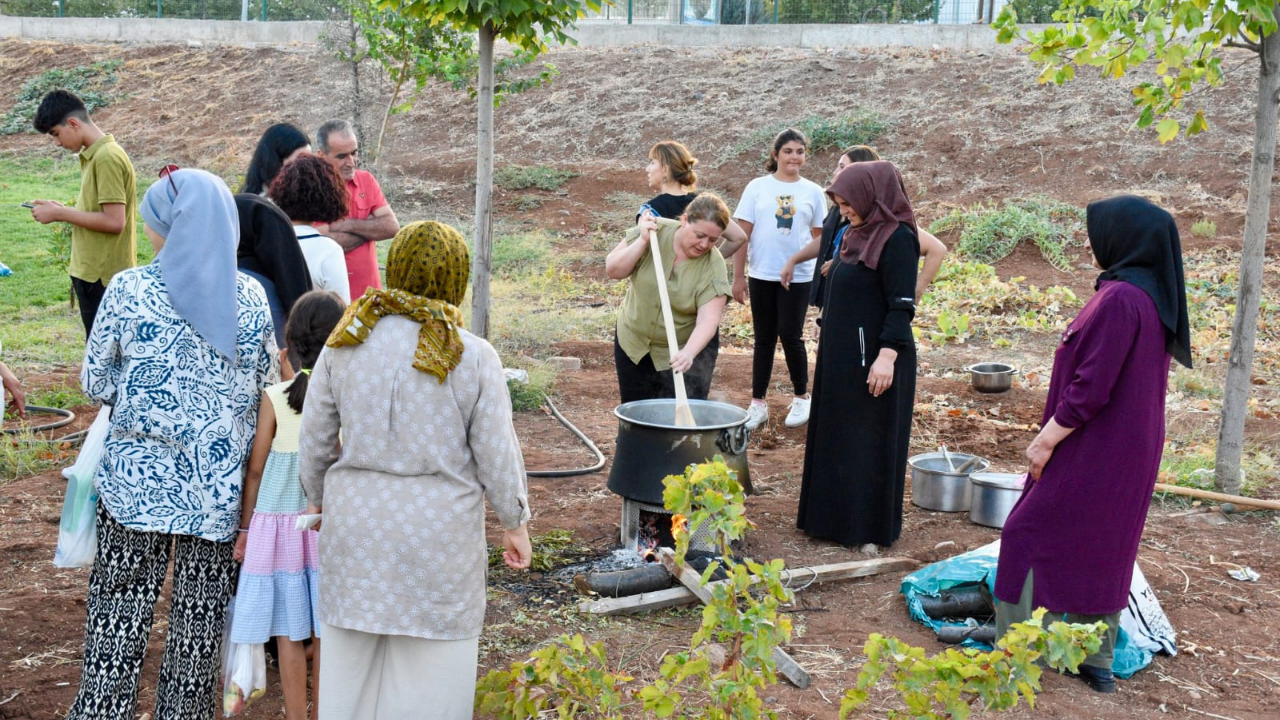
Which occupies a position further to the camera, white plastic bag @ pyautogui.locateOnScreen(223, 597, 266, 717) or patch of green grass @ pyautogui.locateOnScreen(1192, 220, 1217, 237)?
patch of green grass @ pyautogui.locateOnScreen(1192, 220, 1217, 237)

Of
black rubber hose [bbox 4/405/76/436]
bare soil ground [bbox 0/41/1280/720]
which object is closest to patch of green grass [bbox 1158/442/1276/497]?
bare soil ground [bbox 0/41/1280/720]

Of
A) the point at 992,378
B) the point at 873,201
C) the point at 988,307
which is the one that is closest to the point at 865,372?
the point at 873,201

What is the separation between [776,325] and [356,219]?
311 centimetres

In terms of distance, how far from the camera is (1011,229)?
550 inches

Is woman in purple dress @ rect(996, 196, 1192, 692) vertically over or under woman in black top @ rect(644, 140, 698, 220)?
under

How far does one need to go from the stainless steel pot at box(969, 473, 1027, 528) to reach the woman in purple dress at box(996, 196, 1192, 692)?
1518mm

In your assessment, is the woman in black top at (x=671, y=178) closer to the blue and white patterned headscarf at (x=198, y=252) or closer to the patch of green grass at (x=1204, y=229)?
the blue and white patterned headscarf at (x=198, y=252)

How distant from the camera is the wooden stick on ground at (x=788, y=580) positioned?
428 centimetres

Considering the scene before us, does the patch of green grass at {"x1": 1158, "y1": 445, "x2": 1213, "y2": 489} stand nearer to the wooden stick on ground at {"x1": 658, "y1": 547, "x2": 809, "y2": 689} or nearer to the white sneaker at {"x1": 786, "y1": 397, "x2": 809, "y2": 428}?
the white sneaker at {"x1": 786, "y1": 397, "x2": 809, "y2": 428}

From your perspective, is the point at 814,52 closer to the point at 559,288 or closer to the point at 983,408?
the point at 559,288

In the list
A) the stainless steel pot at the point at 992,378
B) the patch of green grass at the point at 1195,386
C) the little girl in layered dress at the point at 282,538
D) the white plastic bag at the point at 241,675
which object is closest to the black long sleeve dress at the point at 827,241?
the stainless steel pot at the point at 992,378

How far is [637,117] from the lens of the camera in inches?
852

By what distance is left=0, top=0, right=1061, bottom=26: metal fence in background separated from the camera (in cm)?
2303

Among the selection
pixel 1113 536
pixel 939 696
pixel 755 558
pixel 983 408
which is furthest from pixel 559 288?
pixel 939 696
